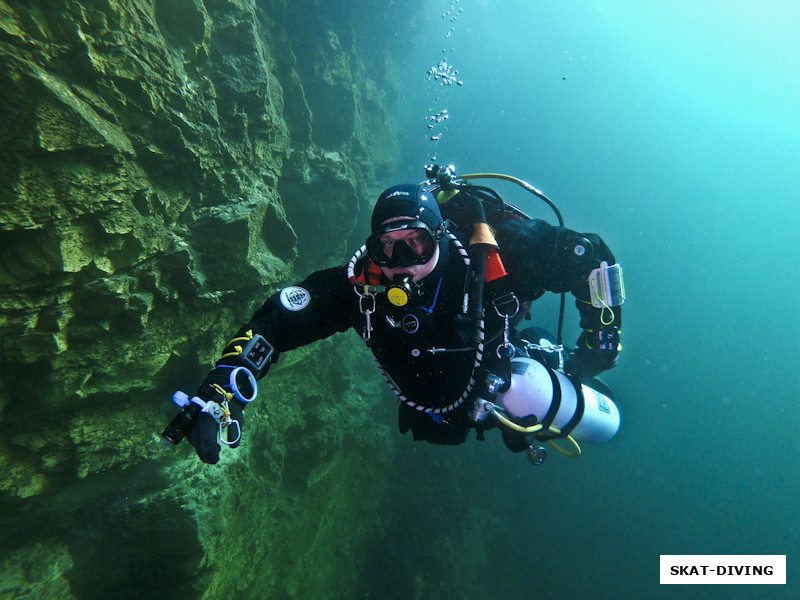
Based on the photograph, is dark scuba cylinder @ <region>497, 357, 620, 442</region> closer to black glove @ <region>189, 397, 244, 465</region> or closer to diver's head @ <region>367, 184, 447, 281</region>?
diver's head @ <region>367, 184, 447, 281</region>

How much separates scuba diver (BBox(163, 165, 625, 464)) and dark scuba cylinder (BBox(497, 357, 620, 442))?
0.04 ft

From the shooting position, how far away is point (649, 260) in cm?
4247

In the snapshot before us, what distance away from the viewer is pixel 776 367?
32.6 meters

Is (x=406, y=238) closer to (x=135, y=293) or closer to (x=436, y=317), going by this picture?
(x=436, y=317)

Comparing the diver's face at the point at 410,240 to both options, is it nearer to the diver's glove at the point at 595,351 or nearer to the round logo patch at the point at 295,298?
the round logo patch at the point at 295,298

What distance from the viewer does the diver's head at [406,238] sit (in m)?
2.41

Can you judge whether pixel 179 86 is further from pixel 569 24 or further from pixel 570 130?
pixel 569 24

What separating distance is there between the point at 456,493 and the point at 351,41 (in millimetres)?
17596

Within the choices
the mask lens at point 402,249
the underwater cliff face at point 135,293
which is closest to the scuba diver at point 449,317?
the mask lens at point 402,249

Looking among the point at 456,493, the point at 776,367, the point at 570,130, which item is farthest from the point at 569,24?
the point at 456,493

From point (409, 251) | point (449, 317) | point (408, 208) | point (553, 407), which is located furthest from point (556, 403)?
point (408, 208)

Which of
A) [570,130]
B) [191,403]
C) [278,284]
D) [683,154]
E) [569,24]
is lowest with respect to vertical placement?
[191,403]

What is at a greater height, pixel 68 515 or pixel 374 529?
pixel 68 515

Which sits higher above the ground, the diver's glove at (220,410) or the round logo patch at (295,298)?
the round logo patch at (295,298)
